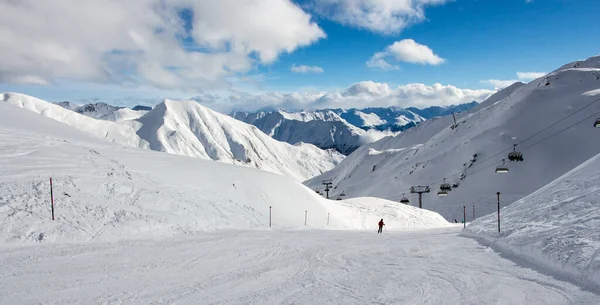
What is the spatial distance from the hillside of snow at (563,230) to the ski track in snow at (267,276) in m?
0.83

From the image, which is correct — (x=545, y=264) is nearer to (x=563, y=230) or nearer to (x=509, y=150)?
(x=563, y=230)

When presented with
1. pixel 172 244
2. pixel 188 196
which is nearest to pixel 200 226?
pixel 188 196

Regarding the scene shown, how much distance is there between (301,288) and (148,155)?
92.1 ft

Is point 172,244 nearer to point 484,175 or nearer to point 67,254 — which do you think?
point 67,254

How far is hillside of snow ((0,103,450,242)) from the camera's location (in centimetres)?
1912

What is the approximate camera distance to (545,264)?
40.7 ft

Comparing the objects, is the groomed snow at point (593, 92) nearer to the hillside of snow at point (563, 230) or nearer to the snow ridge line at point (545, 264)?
the hillside of snow at point (563, 230)

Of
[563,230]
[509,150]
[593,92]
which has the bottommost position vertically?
[563,230]

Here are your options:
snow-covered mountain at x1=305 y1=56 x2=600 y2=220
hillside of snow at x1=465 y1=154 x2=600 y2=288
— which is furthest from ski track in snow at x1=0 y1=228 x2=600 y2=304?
snow-covered mountain at x1=305 y1=56 x2=600 y2=220

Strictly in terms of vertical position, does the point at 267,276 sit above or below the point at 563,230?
below

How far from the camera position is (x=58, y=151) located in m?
27.3

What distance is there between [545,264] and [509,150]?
9913 cm

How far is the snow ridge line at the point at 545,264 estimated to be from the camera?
1002 centimetres

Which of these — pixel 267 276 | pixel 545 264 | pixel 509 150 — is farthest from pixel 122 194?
pixel 509 150
